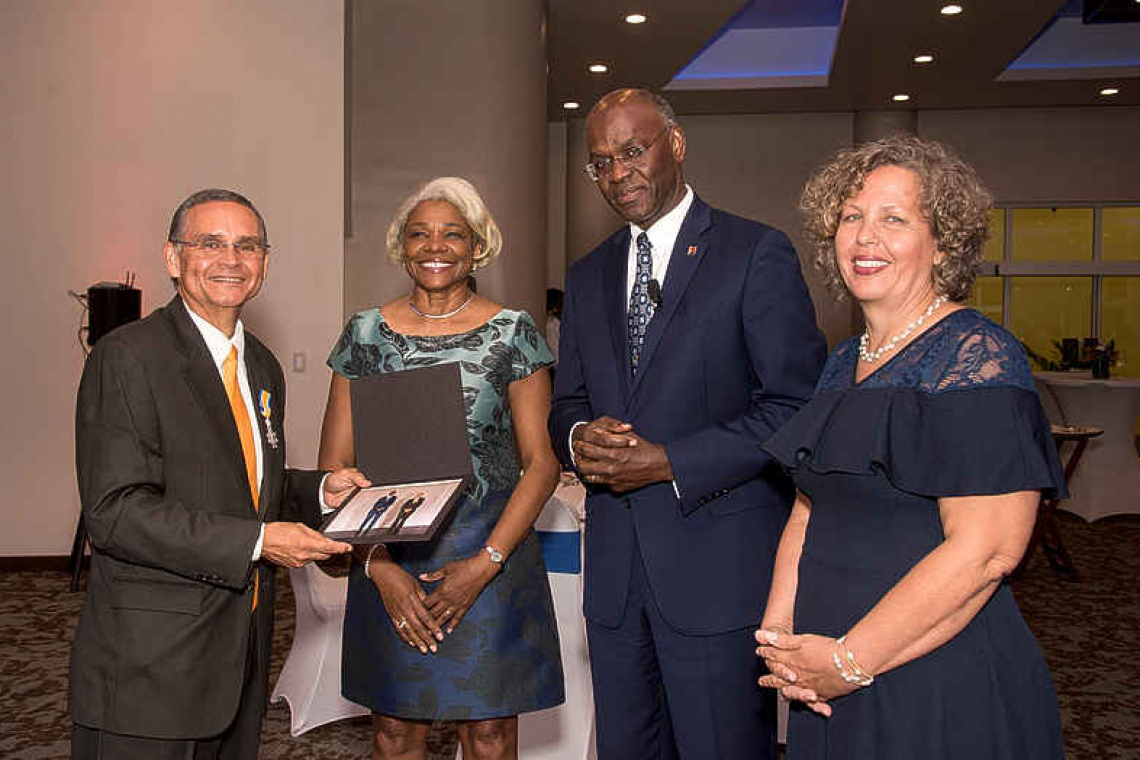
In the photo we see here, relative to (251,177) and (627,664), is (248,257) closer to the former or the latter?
(627,664)

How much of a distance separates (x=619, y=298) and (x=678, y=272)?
172mm

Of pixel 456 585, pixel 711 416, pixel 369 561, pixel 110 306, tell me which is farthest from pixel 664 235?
pixel 110 306

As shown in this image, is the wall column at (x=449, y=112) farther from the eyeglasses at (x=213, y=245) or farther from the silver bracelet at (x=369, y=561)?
the eyeglasses at (x=213, y=245)

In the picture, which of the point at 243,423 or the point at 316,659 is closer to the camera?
the point at 243,423

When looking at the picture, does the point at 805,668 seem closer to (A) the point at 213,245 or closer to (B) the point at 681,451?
(B) the point at 681,451

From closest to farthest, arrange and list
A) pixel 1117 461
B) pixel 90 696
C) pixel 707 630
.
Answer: pixel 90 696
pixel 707 630
pixel 1117 461

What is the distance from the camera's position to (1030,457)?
1545mm

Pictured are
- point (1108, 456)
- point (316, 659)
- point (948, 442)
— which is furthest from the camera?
point (1108, 456)

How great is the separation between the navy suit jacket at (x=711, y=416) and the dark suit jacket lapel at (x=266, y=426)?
73 cm

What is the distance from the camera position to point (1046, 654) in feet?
16.3

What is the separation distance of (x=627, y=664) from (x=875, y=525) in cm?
72

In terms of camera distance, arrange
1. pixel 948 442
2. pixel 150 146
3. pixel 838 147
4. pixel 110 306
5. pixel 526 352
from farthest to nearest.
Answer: pixel 838 147, pixel 150 146, pixel 110 306, pixel 526 352, pixel 948 442

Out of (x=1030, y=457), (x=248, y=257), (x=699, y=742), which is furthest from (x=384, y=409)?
(x=1030, y=457)

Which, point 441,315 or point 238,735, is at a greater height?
point 441,315
